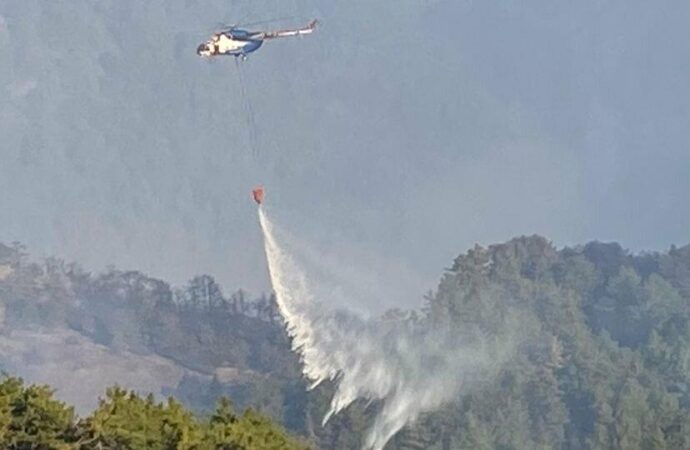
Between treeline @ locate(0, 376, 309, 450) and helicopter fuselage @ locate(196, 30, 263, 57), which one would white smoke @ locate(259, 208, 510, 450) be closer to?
helicopter fuselage @ locate(196, 30, 263, 57)

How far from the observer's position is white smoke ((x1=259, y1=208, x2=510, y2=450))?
353ft

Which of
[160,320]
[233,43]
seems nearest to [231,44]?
[233,43]

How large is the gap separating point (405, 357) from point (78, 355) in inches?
1753

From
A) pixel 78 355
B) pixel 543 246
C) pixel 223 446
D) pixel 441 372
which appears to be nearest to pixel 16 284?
pixel 78 355

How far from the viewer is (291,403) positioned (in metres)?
136

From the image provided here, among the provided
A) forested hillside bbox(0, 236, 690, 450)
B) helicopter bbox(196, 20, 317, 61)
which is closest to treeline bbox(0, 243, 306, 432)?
forested hillside bbox(0, 236, 690, 450)

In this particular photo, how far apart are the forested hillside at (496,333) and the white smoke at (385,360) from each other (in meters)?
1.19

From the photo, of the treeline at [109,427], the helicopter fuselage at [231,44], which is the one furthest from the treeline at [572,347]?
the treeline at [109,427]

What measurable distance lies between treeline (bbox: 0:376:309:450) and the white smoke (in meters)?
48.3

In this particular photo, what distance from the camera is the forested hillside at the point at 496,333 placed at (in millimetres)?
120062

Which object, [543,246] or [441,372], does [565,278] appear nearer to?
[543,246]

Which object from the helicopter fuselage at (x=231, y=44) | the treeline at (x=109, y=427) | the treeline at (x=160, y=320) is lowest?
the treeline at (x=109, y=427)

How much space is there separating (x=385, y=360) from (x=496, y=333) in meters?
18.5

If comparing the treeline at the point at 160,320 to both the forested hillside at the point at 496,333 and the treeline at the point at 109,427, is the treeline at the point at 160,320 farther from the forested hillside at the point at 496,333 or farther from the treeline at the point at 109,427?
the treeline at the point at 109,427
